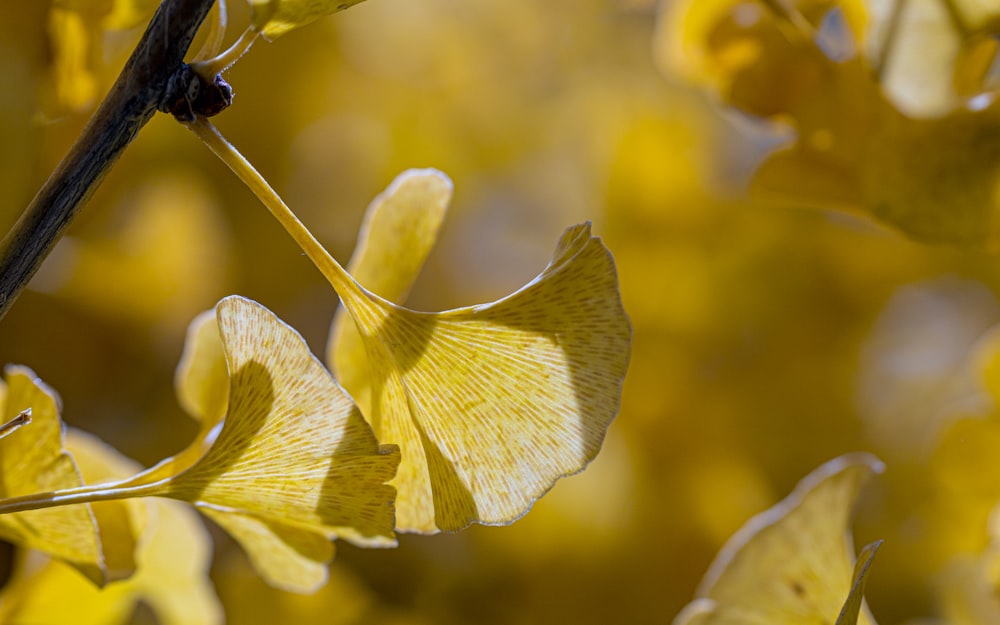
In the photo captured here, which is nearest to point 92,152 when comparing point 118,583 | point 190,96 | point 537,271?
point 190,96

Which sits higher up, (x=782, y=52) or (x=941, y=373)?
(x=782, y=52)

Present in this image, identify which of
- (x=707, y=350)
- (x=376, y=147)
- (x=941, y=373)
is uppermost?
(x=376, y=147)

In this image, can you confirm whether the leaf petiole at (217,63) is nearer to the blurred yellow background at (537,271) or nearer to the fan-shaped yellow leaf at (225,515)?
the fan-shaped yellow leaf at (225,515)

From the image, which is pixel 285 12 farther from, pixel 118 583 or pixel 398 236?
pixel 118 583

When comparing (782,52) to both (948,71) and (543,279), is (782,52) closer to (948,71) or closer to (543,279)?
(948,71)

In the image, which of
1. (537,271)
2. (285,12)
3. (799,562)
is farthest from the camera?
(537,271)

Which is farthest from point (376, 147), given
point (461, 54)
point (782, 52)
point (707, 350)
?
point (782, 52)
